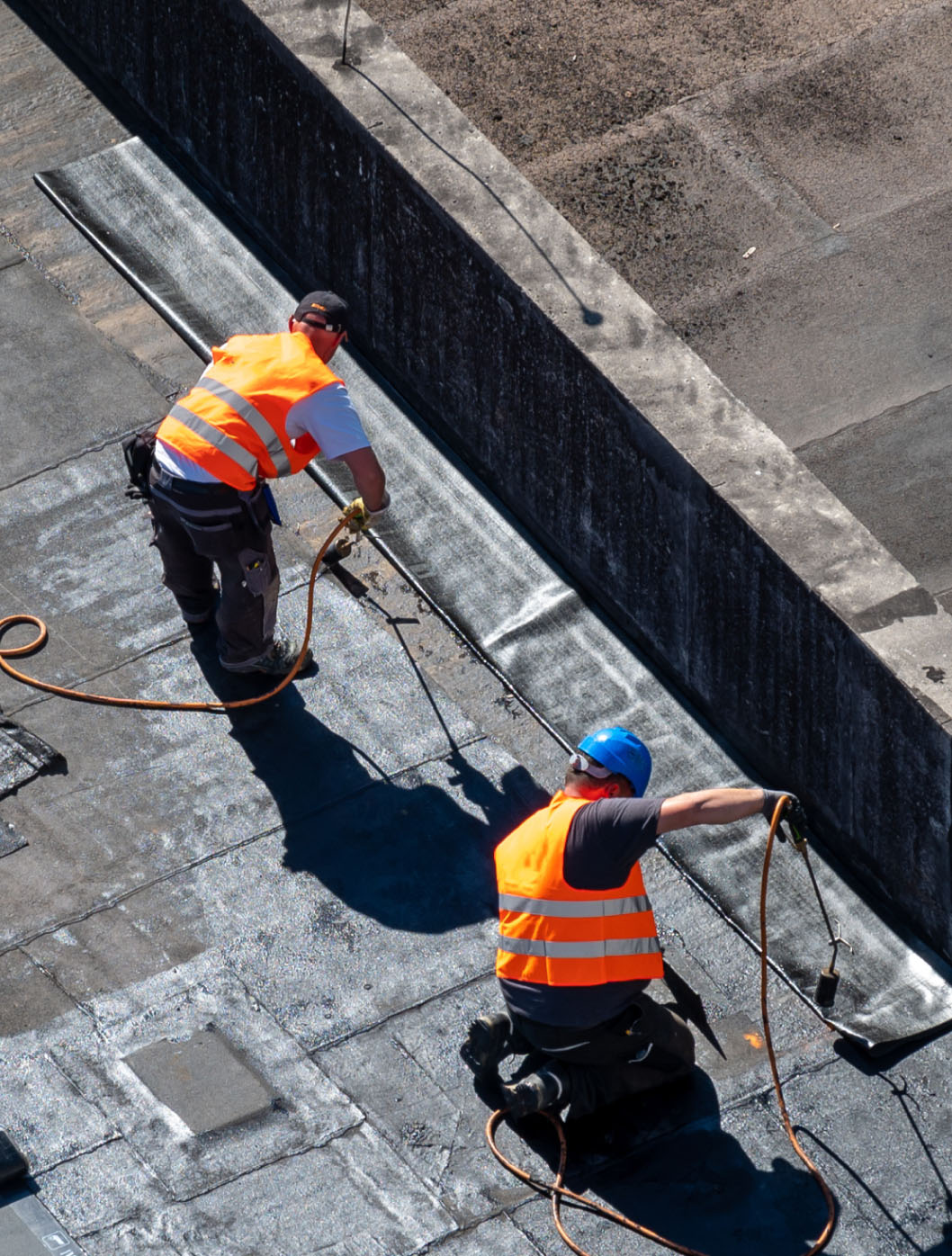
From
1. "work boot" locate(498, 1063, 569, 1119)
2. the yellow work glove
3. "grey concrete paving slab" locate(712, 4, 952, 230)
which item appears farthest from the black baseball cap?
"grey concrete paving slab" locate(712, 4, 952, 230)

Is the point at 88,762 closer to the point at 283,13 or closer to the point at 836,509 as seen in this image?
the point at 836,509

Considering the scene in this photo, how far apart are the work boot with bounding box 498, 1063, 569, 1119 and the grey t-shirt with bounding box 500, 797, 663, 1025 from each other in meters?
0.17

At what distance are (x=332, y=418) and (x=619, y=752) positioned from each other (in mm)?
1848

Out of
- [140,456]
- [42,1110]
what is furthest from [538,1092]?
[140,456]

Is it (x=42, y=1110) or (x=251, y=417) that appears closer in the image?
(x=42, y=1110)

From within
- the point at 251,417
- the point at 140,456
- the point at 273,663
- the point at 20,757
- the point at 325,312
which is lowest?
the point at 20,757

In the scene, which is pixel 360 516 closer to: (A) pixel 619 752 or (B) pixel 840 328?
(A) pixel 619 752

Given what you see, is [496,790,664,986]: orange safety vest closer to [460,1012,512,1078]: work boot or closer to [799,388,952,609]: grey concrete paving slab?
[460,1012,512,1078]: work boot

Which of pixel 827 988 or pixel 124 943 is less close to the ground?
pixel 827 988

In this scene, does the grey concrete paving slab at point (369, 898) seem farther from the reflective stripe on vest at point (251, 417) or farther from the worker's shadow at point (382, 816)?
the reflective stripe on vest at point (251, 417)

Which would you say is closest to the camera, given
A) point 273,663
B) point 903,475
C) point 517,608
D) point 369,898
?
point 369,898

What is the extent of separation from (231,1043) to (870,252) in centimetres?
538

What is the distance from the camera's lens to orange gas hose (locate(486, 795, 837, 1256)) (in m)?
5.79

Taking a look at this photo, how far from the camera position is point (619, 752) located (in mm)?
6012
